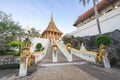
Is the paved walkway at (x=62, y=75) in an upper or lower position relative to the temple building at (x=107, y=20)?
lower

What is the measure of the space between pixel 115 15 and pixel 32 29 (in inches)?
926

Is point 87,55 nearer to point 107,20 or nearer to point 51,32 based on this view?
point 107,20

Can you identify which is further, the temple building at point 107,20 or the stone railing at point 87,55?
the temple building at point 107,20

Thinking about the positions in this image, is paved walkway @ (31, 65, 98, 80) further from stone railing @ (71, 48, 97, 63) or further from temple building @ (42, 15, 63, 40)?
temple building @ (42, 15, 63, 40)

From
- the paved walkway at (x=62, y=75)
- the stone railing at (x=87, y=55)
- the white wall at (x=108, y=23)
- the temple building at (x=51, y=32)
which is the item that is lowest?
the paved walkway at (x=62, y=75)

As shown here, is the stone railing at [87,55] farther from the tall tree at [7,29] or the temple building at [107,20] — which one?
the tall tree at [7,29]

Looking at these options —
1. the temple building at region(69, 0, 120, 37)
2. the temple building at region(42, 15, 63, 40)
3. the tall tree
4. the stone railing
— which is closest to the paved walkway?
the stone railing

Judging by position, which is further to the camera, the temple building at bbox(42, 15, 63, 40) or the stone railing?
the temple building at bbox(42, 15, 63, 40)

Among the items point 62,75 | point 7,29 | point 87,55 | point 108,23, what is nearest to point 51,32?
point 7,29

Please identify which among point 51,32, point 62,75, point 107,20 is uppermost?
point 51,32

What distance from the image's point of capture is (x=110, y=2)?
18.6 meters

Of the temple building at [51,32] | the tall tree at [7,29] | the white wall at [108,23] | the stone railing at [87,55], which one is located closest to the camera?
the stone railing at [87,55]

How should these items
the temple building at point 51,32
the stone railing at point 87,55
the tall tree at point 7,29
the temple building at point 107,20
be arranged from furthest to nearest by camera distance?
the temple building at point 51,32 < the tall tree at point 7,29 < the temple building at point 107,20 < the stone railing at point 87,55

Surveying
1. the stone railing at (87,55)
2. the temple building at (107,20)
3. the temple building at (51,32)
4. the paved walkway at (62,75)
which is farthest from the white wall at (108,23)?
the temple building at (51,32)
